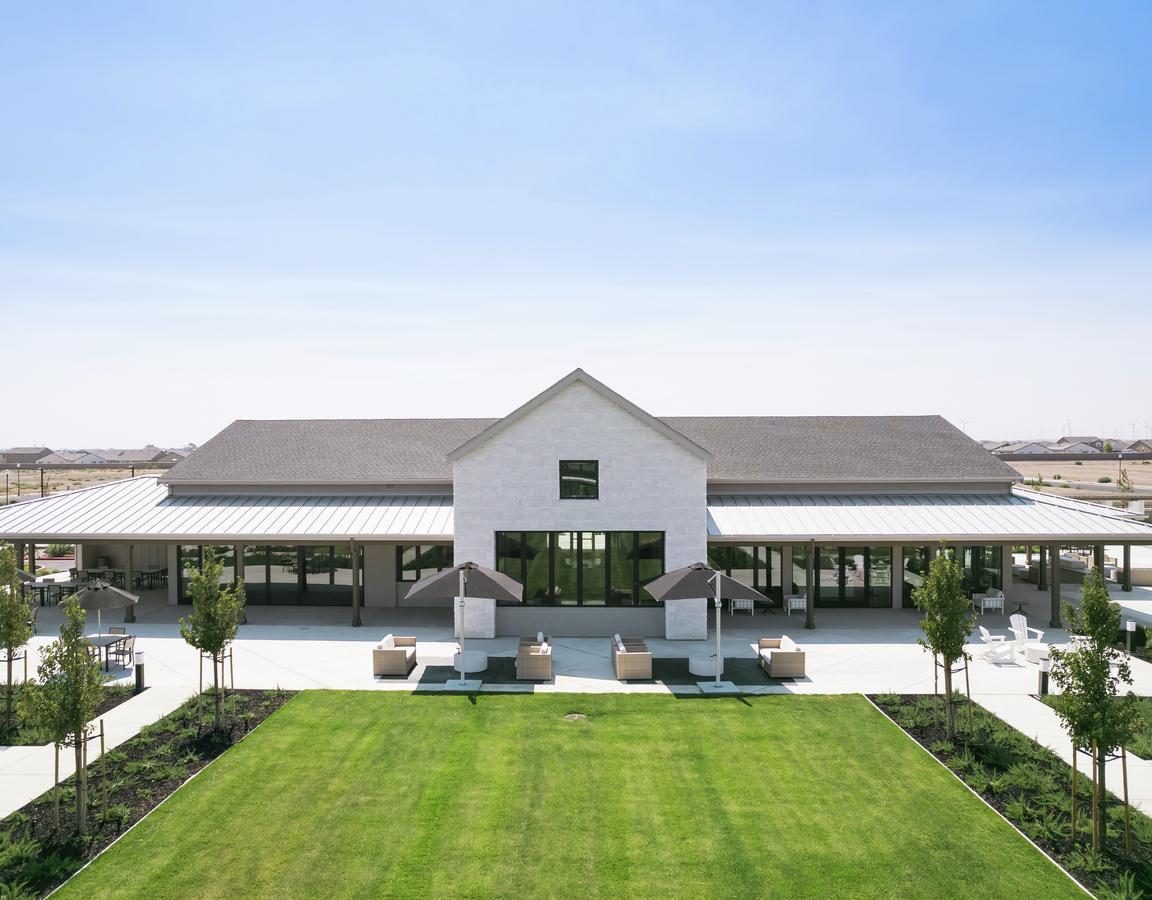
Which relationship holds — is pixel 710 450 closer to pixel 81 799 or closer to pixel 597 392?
pixel 597 392

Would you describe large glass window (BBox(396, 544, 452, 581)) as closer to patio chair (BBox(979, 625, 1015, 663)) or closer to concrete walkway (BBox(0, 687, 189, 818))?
concrete walkway (BBox(0, 687, 189, 818))

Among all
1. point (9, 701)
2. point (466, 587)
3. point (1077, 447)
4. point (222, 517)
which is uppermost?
point (1077, 447)

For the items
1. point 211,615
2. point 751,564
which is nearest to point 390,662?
point 211,615

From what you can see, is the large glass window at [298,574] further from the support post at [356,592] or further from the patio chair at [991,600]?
the patio chair at [991,600]

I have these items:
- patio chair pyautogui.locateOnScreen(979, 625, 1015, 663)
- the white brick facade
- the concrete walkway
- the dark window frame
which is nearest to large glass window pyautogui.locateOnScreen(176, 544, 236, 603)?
the white brick facade

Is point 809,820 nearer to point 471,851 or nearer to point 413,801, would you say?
point 471,851

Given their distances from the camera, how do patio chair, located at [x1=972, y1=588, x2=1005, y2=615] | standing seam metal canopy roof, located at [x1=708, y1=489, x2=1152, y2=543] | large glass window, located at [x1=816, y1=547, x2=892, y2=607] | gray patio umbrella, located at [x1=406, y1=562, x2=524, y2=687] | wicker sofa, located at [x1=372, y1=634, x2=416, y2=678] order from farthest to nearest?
large glass window, located at [x1=816, y1=547, x2=892, y2=607] → patio chair, located at [x1=972, y1=588, x2=1005, y2=615] → standing seam metal canopy roof, located at [x1=708, y1=489, x2=1152, y2=543] → gray patio umbrella, located at [x1=406, y1=562, x2=524, y2=687] → wicker sofa, located at [x1=372, y1=634, x2=416, y2=678]
